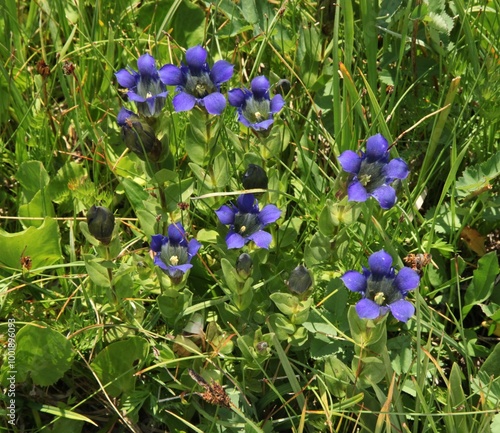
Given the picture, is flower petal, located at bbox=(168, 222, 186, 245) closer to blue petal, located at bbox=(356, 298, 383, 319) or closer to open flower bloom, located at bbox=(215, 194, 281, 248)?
open flower bloom, located at bbox=(215, 194, 281, 248)

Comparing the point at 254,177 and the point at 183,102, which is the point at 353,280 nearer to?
the point at 254,177

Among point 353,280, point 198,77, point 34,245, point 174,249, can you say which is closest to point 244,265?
point 174,249

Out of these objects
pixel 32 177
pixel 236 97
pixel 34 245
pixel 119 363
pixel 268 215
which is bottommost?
pixel 119 363

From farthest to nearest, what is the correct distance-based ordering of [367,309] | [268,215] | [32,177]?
[32,177]
[268,215]
[367,309]

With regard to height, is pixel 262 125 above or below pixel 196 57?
below

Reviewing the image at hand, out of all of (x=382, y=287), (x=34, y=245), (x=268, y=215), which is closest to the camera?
(x=382, y=287)

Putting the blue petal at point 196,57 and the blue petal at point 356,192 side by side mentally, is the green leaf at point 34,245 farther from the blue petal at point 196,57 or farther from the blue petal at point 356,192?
the blue petal at point 356,192
